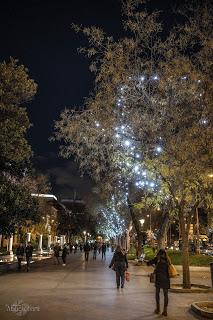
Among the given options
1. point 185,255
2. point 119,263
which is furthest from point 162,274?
point 185,255

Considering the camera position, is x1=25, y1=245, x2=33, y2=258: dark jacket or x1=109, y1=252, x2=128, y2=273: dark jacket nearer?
x1=109, y1=252, x2=128, y2=273: dark jacket

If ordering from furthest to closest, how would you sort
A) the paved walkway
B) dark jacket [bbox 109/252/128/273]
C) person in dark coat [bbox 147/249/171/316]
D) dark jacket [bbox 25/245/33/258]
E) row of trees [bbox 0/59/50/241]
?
dark jacket [bbox 25/245/33/258]
row of trees [bbox 0/59/50/241]
dark jacket [bbox 109/252/128/273]
person in dark coat [bbox 147/249/171/316]
the paved walkway

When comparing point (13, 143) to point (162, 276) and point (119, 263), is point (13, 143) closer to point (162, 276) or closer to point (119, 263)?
point (119, 263)

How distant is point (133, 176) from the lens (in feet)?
68.3

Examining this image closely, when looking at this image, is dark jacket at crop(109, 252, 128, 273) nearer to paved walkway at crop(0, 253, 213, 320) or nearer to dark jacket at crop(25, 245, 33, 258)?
paved walkway at crop(0, 253, 213, 320)

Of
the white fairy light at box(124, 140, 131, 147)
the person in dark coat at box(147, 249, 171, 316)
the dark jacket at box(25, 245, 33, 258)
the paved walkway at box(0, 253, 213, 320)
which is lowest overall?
the paved walkway at box(0, 253, 213, 320)

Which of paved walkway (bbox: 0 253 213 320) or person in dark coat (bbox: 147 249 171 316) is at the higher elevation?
person in dark coat (bbox: 147 249 171 316)

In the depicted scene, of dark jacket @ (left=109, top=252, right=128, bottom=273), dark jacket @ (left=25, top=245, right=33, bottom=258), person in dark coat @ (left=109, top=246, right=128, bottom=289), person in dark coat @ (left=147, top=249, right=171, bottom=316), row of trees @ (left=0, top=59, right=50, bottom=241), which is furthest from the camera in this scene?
dark jacket @ (left=25, top=245, right=33, bottom=258)

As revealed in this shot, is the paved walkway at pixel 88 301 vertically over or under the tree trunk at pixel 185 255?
under

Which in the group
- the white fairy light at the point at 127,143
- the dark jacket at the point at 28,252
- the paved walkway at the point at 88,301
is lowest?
the paved walkway at the point at 88,301

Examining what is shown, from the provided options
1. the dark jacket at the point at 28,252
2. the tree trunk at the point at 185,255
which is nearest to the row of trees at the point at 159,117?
the tree trunk at the point at 185,255

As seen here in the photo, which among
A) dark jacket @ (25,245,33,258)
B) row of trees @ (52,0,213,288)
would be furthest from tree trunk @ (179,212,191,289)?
dark jacket @ (25,245,33,258)

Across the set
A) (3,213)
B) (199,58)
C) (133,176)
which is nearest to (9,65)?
(3,213)

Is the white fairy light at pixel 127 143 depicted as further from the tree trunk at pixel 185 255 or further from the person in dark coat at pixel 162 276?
the person in dark coat at pixel 162 276
